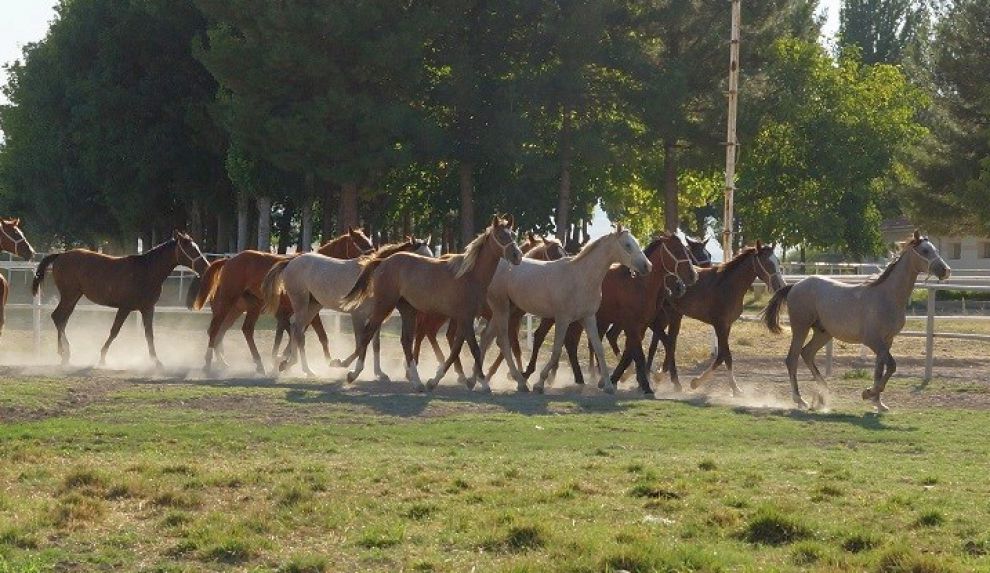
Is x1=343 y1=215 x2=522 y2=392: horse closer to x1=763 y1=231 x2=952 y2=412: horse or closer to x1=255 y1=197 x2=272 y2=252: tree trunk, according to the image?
x1=763 y1=231 x2=952 y2=412: horse

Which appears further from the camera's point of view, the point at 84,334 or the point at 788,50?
the point at 788,50

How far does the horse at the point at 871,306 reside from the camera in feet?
58.5

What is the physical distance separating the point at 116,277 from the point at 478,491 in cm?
1318

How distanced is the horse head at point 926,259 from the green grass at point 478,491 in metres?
1.97

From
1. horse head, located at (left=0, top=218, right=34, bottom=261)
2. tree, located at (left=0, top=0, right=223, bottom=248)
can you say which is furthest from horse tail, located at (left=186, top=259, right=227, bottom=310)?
tree, located at (left=0, top=0, right=223, bottom=248)

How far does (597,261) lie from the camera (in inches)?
759

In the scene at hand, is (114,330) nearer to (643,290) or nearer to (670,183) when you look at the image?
(643,290)

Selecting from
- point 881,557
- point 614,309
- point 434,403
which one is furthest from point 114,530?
point 614,309

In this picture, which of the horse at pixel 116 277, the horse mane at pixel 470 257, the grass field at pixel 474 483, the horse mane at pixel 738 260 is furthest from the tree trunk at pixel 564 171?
the grass field at pixel 474 483

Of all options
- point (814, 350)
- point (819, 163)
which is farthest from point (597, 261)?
point (819, 163)

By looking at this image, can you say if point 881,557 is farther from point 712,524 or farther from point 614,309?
point 614,309

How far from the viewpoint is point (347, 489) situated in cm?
1104

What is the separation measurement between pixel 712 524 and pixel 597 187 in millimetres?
48226

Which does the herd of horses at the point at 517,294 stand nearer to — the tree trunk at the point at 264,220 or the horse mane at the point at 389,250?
the horse mane at the point at 389,250
